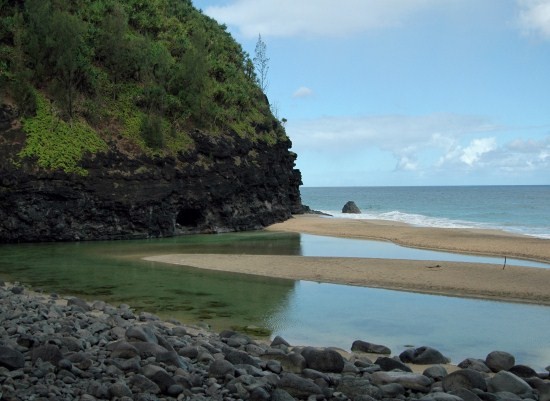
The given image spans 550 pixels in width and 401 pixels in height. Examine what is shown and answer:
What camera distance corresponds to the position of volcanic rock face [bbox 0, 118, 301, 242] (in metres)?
33.8

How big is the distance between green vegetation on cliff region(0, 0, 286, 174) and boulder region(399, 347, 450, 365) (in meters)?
29.6

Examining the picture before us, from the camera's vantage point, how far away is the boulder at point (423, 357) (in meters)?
10.3

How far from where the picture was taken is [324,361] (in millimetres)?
9094

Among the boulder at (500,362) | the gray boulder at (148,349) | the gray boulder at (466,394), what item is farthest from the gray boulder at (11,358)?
the boulder at (500,362)

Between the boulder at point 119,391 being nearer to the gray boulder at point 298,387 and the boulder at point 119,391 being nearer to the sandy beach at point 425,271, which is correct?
the gray boulder at point 298,387

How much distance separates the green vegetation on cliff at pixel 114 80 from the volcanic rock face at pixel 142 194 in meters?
1.09

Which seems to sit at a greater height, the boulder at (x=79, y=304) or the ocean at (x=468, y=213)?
the ocean at (x=468, y=213)

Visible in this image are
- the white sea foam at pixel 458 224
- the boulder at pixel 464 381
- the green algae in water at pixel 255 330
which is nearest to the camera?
the boulder at pixel 464 381

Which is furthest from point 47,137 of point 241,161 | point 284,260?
point 284,260

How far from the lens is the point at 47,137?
3538cm

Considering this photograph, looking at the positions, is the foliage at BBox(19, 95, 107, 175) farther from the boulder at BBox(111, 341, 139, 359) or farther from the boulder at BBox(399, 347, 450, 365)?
the boulder at BBox(399, 347, 450, 365)

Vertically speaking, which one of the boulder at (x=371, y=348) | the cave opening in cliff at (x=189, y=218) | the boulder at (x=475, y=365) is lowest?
the boulder at (x=371, y=348)

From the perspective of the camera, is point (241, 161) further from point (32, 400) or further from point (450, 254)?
point (32, 400)

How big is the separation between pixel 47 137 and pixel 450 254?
2581cm
